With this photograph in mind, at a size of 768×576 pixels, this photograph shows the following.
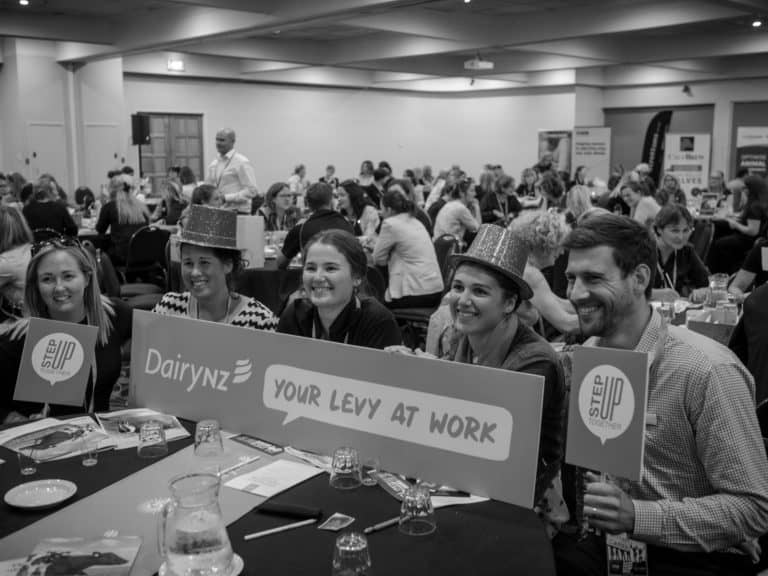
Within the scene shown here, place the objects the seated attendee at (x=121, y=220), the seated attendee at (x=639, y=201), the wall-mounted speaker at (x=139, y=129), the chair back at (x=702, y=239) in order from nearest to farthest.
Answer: the chair back at (x=702, y=239) < the seated attendee at (x=121, y=220) < the seated attendee at (x=639, y=201) < the wall-mounted speaker at (x=139, y=129)

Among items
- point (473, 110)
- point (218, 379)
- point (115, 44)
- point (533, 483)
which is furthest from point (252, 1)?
point (473, 110)

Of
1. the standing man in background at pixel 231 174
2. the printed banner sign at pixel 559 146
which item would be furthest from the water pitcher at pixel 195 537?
the printed banner sign at pixel 559 146

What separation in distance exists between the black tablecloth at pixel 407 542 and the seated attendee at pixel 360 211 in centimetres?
664

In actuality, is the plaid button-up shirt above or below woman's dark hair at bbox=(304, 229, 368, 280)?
below

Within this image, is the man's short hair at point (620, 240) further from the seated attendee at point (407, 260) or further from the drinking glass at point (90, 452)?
the seated attendee at point (407, 260)

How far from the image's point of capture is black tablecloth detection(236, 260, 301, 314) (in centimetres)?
607

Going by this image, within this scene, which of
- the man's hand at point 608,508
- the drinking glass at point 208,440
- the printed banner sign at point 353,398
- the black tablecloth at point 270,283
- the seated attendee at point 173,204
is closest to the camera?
the man's hand at point 608,508

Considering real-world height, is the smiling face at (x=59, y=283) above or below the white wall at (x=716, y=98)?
below

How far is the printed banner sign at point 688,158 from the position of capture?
56.5 feet

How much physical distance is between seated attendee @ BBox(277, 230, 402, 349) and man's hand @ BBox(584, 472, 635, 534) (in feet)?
4.43

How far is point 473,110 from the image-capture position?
21484 mm

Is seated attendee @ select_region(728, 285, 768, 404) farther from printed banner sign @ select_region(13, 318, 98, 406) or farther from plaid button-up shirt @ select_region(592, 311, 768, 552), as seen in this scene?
printed banner sign @ select_region(13, 318, 98, 406)

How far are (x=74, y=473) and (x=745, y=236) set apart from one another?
6.44m

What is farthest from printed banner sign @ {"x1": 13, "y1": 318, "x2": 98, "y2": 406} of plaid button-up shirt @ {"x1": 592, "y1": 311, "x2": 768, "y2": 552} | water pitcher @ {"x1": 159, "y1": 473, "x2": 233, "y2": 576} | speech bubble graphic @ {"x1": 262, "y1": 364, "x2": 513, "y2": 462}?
plaid button-up shirt @ {"x1": 592, "y1": 311, "x2": 768, "y2": 552}
